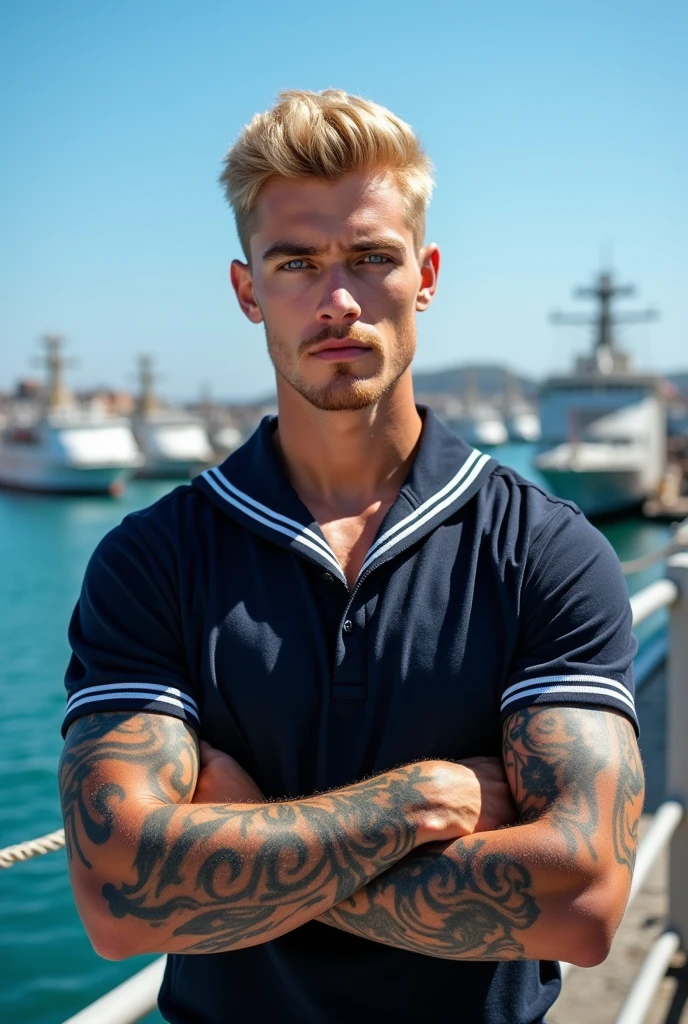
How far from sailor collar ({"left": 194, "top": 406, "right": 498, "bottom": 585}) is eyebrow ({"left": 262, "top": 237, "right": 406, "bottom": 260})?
1.20 feet

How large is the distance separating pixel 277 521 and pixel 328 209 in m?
0.60

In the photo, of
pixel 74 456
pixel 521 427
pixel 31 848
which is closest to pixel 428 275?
pixel 31 848

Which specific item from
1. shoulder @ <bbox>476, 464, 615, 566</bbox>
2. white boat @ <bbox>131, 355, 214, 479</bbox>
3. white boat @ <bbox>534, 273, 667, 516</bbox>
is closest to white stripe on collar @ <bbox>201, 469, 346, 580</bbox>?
shoulder @ <bbox>476, 464, 615, 566</bbox>

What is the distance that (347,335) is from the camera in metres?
1.78

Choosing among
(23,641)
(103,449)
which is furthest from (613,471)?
(103,449)

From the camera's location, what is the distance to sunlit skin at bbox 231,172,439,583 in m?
1.79

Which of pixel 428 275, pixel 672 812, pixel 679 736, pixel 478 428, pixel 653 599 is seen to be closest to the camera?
pixel 428 275

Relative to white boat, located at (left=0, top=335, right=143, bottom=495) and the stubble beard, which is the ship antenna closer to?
white boat, located at (left=0, top=335, right=143, bottom=495)

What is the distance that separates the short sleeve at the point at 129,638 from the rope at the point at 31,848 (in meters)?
0.30

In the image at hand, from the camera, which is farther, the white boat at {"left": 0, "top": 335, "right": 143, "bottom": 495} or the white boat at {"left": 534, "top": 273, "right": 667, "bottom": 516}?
the white boat at {"left": 0, "top": 335, "right": 143, "bottom": 495}

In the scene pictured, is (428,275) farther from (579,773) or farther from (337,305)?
(579,773)

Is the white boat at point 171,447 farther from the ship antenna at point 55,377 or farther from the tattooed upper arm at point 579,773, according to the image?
the tattooed upper arm at point 579,773

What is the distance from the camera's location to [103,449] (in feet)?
178

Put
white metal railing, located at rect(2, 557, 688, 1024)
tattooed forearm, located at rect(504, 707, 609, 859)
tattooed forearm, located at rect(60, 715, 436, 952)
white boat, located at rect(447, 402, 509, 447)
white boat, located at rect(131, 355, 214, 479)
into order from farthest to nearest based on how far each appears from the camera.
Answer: white boat, located at rect(447, 402, 509, 447), white boat, located at rect(131, 355, 214, 479), white metal railing, located at rect(2, 557, 688, 1024), tattooed forearm, located at rect(504, 707, 609, 859), tattooed forearm, located at rect(60, 715, 436, 952)
